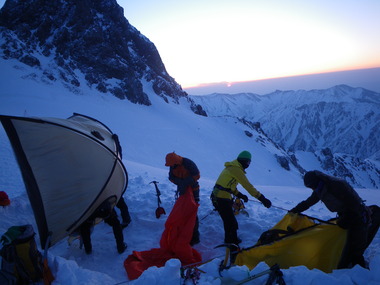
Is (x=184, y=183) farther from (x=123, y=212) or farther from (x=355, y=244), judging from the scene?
(x=355, y=244)

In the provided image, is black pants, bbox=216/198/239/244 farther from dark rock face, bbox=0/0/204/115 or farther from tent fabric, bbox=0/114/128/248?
dark rock face, bbox=0/0/204/115

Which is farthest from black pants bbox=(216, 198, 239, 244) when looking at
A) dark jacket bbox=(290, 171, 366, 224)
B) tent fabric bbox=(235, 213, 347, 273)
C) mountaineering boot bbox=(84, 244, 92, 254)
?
mountaineering boot bbox=(84, 244, 92, 254)

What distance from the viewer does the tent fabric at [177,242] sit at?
4.10 metres

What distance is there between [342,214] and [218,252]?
2.26 metres

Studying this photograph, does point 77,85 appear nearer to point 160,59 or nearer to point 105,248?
point 160,59

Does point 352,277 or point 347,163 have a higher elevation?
point 352,277

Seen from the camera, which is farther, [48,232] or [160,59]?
[160,59]

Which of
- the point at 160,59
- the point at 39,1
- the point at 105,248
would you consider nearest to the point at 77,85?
the point at 39,1

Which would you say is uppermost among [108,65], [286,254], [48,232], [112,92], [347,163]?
[108,65]

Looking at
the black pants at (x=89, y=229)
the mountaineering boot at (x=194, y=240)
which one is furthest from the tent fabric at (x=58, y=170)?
the mountaineering boot at (x=194, y=240)

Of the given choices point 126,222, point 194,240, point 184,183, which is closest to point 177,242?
point 194,240

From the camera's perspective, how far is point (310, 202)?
401 cm

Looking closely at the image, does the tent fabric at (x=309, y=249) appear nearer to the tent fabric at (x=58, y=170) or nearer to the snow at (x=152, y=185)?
the snow at (x=152, y=185)

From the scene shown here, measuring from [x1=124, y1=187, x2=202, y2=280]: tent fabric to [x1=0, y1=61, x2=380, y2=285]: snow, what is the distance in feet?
1.11
